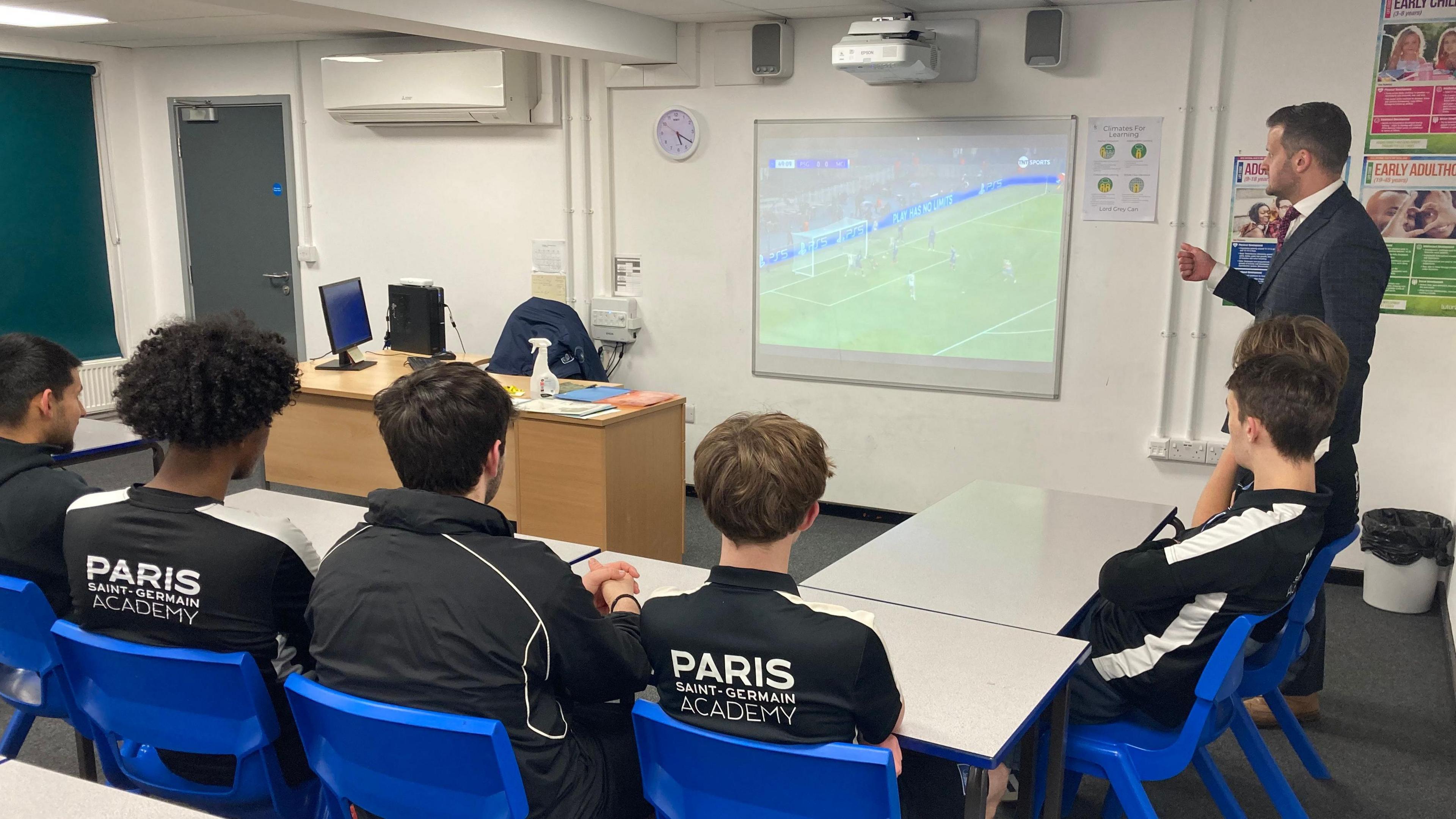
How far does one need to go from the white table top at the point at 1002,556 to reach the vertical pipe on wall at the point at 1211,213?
5.85 feet

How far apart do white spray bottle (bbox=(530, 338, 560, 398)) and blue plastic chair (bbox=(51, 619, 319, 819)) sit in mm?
2620

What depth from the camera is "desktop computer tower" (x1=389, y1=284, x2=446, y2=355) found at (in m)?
5.23

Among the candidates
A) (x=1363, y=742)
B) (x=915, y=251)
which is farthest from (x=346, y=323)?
(x=1363, y=742)

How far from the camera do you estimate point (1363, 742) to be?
121 inches

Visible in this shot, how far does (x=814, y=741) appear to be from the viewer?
1.46 metres

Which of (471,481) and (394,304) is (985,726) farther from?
(394,304)

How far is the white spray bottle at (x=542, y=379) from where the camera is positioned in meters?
4.44

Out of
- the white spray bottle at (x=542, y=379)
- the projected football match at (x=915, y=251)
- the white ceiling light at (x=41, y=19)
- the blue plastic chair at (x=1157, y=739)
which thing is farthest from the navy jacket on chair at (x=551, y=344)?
the blue plastic chair at (x=1157, y=739)

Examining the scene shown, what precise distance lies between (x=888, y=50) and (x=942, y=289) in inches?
45.9

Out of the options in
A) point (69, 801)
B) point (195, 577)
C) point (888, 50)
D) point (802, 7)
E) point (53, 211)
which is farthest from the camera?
point (53, 211)

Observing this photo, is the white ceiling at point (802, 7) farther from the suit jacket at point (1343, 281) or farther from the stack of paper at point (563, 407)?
the suit jacket at point (1343, 281)

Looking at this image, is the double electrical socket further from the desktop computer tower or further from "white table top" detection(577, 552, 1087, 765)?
the desktop computer tower

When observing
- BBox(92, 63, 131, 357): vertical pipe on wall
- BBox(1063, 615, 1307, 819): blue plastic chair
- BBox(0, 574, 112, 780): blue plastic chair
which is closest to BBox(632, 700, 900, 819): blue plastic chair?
BBox(1063, 615, 1307, 819): blue plastic chair

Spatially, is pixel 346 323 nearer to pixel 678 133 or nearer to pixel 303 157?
pixel 678 133
